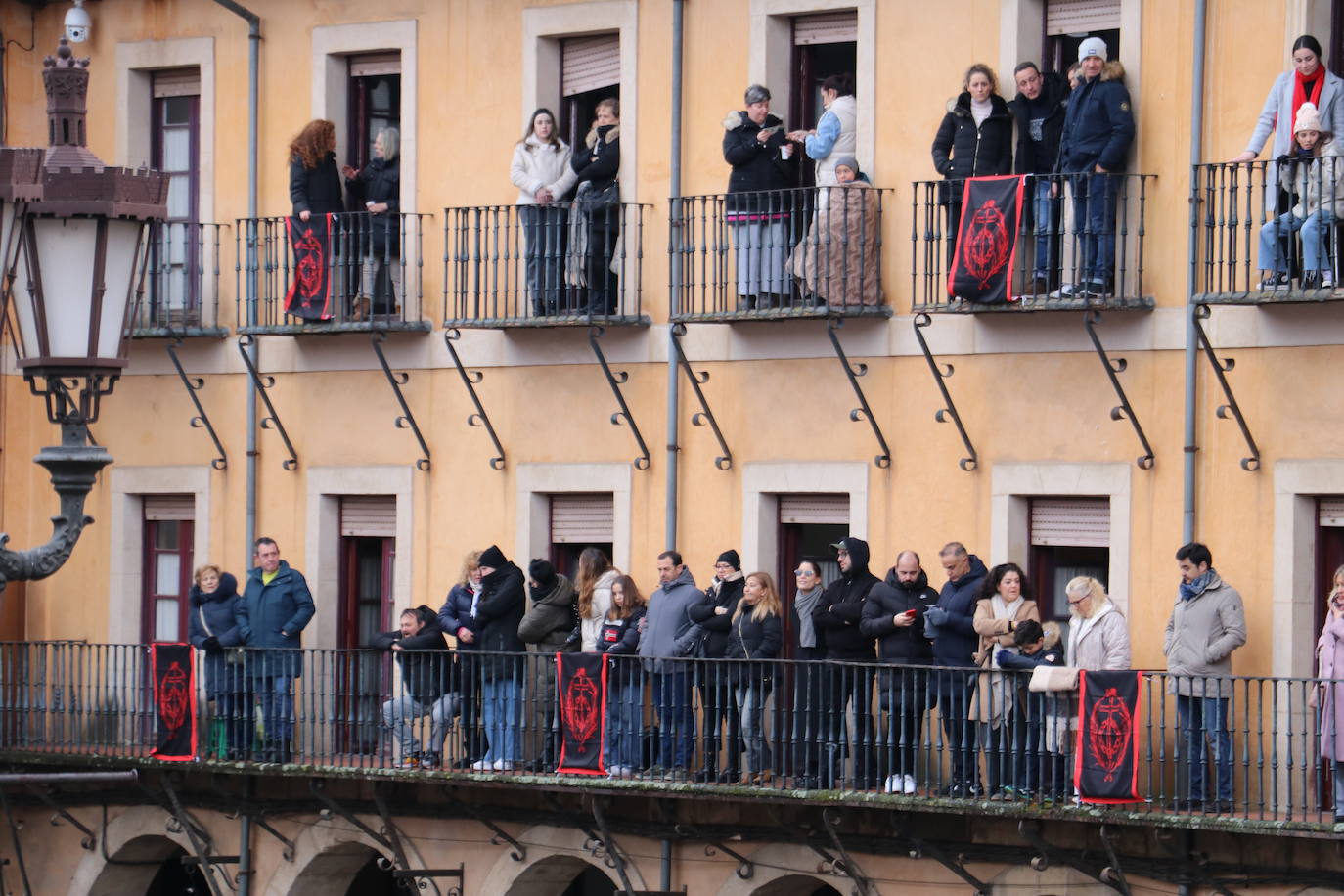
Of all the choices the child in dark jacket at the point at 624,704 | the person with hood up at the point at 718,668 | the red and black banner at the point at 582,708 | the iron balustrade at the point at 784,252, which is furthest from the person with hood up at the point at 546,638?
the iron balustrade at the point at 784,252

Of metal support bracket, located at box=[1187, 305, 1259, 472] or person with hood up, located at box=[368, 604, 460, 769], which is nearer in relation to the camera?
metal support bracket, located at box=[1187, 305, 1259, 472]

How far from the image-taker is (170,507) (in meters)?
29.0

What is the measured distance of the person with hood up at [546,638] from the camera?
24641 mm

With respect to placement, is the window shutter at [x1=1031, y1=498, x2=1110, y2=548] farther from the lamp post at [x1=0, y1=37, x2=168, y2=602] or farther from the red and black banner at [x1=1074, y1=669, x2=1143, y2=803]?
the lamp post at [x1=0, y1=37, x2=168, y2=602]

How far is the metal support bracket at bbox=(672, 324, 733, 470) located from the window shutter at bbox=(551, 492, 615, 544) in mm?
1292

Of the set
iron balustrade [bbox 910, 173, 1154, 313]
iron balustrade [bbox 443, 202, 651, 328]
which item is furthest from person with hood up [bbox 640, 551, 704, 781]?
iron balustrade [bbox 910, 173, 1154, 313]

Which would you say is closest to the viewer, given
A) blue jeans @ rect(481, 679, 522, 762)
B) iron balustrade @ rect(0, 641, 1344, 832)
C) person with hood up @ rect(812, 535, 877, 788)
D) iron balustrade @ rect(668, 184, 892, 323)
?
iron balustrade @ rect(0, 641, 1344, 832)

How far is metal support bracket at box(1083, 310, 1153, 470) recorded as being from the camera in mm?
22469

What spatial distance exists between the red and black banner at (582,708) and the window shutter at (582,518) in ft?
7.37

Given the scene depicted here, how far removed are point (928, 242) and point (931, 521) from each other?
2.24 metres

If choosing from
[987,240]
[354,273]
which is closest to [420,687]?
[354,273]

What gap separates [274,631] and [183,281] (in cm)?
368

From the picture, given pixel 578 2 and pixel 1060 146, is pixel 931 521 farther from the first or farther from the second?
pixel 578 2

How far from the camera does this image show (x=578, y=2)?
2616cm
